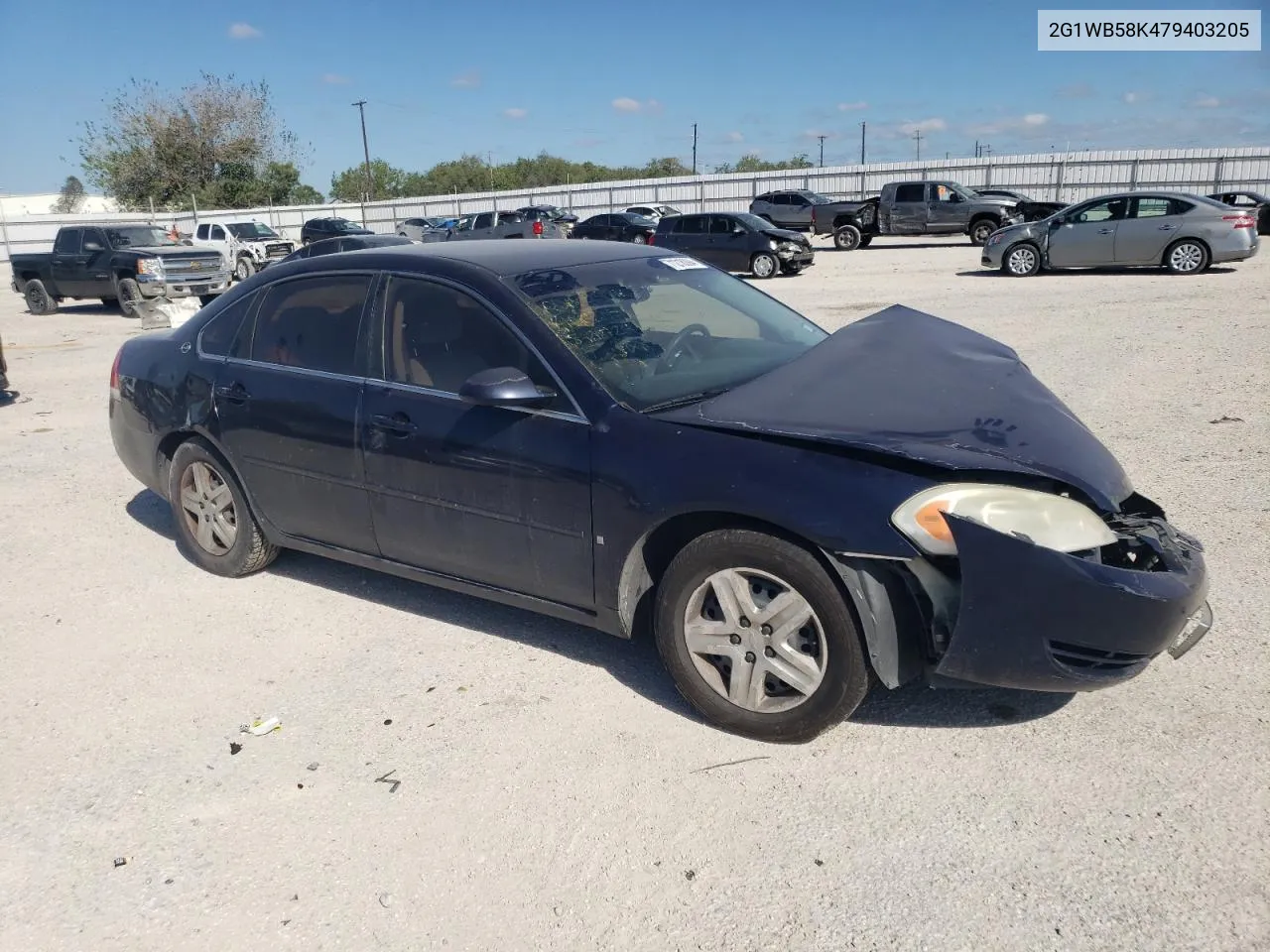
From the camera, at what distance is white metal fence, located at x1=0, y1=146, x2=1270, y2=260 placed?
38344 mm

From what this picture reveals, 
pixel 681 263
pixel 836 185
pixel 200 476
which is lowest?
pixel 200 476

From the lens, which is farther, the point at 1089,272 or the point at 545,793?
the point at 1089,272

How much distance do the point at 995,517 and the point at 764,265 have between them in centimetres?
1962

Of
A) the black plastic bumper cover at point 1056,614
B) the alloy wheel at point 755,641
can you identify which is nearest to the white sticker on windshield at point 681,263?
the alloy wheel at point 755,641

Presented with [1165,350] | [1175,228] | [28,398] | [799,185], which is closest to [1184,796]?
[1165,350]

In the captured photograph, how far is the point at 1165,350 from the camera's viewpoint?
33.2ft

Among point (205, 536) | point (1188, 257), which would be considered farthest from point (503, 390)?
point (1188, 257)

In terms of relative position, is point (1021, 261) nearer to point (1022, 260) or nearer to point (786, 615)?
point (1022, 260)

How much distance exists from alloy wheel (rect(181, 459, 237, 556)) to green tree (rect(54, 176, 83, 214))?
81.5 meters

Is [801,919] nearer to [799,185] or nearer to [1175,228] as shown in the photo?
[1175,228]

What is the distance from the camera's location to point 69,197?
8225cm

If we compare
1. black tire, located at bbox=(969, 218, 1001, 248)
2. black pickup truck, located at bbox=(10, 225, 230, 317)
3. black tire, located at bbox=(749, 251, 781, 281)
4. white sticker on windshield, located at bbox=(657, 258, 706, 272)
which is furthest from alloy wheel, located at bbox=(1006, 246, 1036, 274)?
white sticker on windshield, located at bbox=(657, 258, 706, 272)

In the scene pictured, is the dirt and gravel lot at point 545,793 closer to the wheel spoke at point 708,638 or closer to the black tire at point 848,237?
the wheel spoke at point 708,638

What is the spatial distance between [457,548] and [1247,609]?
10.9 ft
